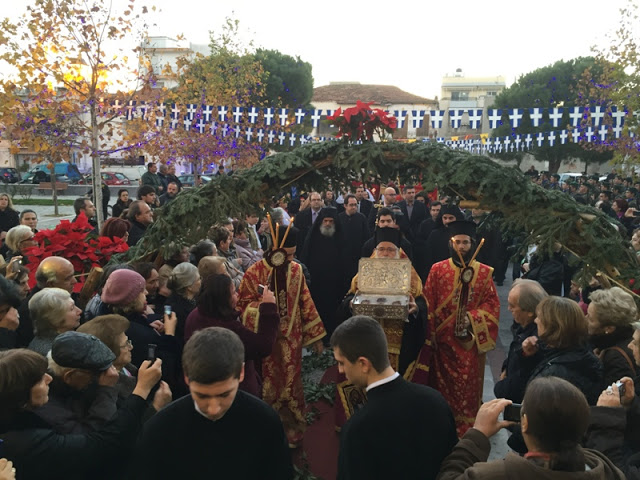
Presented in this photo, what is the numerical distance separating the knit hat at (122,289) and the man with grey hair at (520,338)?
271 centimetres

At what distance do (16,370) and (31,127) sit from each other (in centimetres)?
1230

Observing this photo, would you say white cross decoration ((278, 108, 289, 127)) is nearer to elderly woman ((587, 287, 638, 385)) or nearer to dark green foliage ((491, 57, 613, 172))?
elderly woman ((587, 287, 638, 385))

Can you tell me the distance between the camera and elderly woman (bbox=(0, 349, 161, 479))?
2.52 metres

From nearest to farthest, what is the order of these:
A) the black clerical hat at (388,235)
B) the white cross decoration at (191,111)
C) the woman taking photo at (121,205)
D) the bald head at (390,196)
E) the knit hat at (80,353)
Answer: the knit hat at (80,353) < the black clerical hat at (388,235) < the woman taking photo at (121,205) < the bald head at (390,196) < the white cross decoration at (191,111)

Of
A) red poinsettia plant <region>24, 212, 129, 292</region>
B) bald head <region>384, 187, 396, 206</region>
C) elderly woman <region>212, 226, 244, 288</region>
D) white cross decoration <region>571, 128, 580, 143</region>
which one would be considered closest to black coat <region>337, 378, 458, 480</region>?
red poinsettia plant <region>24, 212, 129, 292</region>

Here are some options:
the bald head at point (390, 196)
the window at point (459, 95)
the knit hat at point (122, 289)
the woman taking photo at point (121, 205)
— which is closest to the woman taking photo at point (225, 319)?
the knit hat at point (122, 289)

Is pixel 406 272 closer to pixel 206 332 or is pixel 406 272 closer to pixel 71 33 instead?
pixel 206 332

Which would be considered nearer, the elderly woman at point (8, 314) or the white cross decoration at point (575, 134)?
the elderly woman at point (8, 314)

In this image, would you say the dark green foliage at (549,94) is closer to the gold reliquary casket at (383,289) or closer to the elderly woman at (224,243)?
the elderly woman at (224,243)

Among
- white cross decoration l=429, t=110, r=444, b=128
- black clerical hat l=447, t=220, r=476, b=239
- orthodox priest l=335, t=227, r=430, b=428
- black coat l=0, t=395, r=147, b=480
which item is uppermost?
white cross decoration l=429, t=110, r=444, b=128

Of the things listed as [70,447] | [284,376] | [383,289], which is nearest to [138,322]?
[70,447]

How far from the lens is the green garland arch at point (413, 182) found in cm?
504

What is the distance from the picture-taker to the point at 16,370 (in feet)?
8.55

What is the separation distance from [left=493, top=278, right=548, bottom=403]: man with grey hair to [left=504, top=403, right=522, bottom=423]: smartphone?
1451mm
